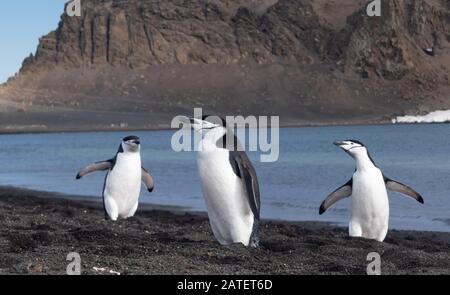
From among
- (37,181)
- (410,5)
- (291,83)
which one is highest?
(410,5)

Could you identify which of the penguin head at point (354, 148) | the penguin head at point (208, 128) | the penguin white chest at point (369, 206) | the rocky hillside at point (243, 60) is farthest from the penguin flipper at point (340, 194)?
the rocky hillside at point (243, 60)

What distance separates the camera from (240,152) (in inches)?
303

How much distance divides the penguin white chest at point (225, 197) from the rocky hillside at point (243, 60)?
92876 mm

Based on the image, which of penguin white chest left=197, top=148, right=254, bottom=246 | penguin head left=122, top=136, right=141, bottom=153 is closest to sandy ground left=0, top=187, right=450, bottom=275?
penguin white chest left=197, top=148, right=254, bottom=246

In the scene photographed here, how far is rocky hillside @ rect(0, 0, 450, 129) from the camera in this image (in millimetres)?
104812

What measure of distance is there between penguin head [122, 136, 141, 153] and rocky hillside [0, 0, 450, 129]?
90.2m

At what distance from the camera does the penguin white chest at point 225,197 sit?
24.7 feet

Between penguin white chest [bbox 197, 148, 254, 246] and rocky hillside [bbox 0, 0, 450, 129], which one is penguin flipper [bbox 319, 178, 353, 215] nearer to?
penguin white chest [bbox 197, 148, 254, 246]

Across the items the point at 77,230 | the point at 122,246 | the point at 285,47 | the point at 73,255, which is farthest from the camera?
the point at 285,47

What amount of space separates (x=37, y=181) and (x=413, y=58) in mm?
96799

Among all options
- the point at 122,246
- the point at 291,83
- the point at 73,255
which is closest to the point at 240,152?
the point at 122,246

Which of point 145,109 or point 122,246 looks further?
point 145,109
